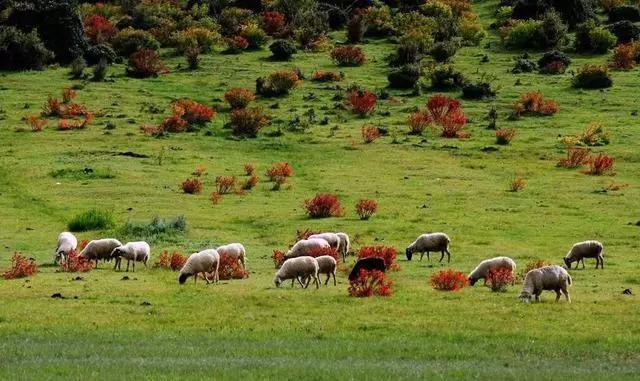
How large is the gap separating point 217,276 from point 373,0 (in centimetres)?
8025

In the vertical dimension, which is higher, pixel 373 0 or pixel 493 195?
pixel 373 0

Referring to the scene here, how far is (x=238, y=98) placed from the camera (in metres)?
72.2

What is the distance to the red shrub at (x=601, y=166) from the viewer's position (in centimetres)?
5575

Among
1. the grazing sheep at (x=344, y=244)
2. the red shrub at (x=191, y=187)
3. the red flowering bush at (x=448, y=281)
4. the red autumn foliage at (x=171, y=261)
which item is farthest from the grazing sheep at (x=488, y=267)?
the red shrub at (x=191, y=187)

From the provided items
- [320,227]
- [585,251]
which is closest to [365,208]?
[320,227]

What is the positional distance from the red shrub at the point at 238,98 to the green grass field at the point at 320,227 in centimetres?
92

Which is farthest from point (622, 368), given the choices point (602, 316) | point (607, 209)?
point (607, 209)

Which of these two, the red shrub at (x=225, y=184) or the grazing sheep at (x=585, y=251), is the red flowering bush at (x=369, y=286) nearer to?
the grazing sheep at (x=585, y=251)

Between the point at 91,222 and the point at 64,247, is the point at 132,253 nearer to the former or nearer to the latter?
the point at 64,247

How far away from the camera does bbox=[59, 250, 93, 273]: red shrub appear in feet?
112

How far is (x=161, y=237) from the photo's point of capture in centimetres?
4069

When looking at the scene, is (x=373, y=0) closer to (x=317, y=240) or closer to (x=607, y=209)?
(x=607, y=209)

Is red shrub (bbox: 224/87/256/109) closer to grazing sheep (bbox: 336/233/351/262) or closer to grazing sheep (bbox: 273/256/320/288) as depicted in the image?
grazing sheep (bbox: 336/233/351/262)

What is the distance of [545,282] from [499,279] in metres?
2.68
